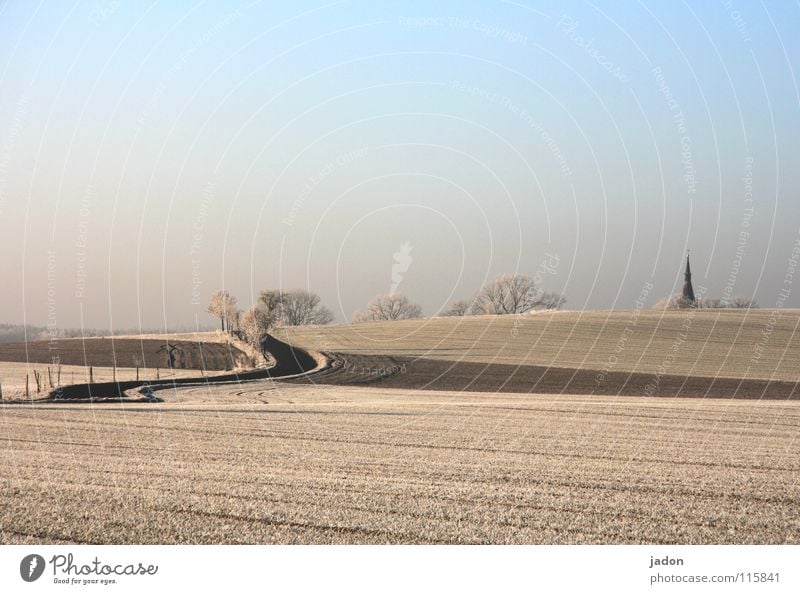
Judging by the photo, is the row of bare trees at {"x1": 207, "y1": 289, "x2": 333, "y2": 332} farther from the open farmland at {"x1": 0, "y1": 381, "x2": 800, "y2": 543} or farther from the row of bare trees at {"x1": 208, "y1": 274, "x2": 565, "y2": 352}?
the open farmland at {"x1": 0, "y1": 381, "x2": 800, "y2": 543}

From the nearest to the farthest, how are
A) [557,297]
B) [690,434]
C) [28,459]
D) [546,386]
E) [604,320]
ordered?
1. [28,459]
2. [690,434]
3. [546,386]
4. [604,320]
5. [557,297]

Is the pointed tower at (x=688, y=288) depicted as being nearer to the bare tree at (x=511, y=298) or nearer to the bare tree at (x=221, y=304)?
the bare tree at (x=511, y=298)

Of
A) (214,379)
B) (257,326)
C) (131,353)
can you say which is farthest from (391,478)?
(131,353)

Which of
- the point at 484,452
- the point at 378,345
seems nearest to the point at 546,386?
the point at 378,345

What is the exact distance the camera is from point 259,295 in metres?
91.6

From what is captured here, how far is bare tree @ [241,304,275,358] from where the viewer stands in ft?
240

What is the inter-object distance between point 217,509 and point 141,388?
35561 millimetres

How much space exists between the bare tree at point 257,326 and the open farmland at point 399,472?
92.7 feet

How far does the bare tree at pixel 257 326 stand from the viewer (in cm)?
7323

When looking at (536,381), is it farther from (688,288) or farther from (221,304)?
(688,288)

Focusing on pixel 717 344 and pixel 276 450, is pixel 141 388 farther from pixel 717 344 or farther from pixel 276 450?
pixel 717 344

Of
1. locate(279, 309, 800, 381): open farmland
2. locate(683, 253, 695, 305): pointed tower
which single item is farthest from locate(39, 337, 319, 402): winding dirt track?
locate(683, 253, 695, 305): pointed tower

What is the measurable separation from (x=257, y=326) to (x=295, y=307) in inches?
1433

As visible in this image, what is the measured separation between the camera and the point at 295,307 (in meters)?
112
